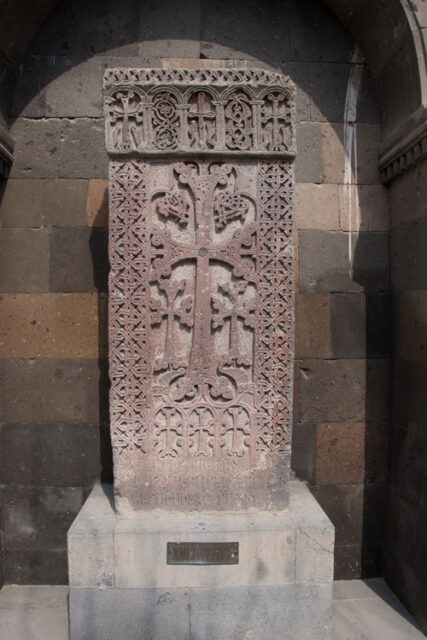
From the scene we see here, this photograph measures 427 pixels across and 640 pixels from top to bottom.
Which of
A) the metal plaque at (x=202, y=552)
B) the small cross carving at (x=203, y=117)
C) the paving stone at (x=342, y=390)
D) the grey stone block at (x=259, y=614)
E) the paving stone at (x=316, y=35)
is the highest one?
the paving stone at (x=316, y=35)

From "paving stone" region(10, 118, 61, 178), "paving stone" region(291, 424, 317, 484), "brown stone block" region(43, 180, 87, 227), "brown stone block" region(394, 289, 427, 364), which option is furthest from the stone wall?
"paving stone" region(10, 118, 61, 178)

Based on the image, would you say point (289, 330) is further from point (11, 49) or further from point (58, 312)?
point (11, 49)

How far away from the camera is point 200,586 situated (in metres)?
2.62

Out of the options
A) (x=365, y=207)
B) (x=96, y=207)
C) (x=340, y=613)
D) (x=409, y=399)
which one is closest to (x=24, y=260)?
(x=96, y=207)

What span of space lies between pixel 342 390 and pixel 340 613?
1.49 metres

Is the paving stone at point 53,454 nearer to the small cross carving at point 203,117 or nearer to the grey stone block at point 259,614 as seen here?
the grey stone block at point 259,614

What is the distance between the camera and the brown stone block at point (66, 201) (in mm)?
3539

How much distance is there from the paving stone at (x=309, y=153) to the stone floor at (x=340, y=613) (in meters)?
3.02

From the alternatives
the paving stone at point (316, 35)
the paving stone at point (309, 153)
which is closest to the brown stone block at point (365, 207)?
the paving stone at point (309, 153)

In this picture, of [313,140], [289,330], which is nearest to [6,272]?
[289,330]

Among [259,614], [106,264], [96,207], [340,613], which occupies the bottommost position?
[340,613]

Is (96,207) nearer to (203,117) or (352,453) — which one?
(203,117)

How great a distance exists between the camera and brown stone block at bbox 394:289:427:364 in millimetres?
3133

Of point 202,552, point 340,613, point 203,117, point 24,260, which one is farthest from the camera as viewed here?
point 24,260
